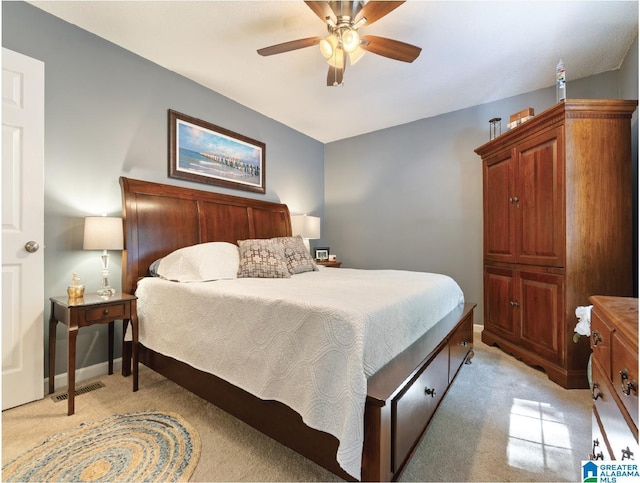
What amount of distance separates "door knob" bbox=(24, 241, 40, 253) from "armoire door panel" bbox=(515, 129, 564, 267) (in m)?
3.80

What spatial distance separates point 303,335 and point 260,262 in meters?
1.29

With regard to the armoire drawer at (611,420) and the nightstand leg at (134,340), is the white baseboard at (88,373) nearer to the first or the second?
the nightstand leg at (134,340)

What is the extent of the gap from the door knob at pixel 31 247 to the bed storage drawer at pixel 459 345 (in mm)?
2852

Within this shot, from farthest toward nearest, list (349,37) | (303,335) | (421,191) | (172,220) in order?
(421,191) → (172,220) → (349,37) → (303,335)

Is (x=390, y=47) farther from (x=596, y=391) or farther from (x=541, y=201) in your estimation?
(x=596, y=391)

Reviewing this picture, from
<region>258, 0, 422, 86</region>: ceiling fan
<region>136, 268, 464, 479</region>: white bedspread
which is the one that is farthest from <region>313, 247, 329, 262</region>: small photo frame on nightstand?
<region>258, 0, 422, 86</region>: ceiling fan

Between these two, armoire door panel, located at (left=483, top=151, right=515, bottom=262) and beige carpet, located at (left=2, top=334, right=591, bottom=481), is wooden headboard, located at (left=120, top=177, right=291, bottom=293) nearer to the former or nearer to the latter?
beige carpet, located at (left=2, top=334, right=591, bottom=481)

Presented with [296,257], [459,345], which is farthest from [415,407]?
[296,257]

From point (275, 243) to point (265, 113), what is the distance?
1972mm

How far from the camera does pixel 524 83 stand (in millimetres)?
3020

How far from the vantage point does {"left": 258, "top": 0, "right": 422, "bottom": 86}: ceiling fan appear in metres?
1.79

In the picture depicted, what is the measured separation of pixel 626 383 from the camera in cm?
85

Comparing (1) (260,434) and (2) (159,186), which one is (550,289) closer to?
(1) (260,434)

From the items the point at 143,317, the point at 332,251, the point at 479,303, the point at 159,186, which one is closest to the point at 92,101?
the point at 159,186
